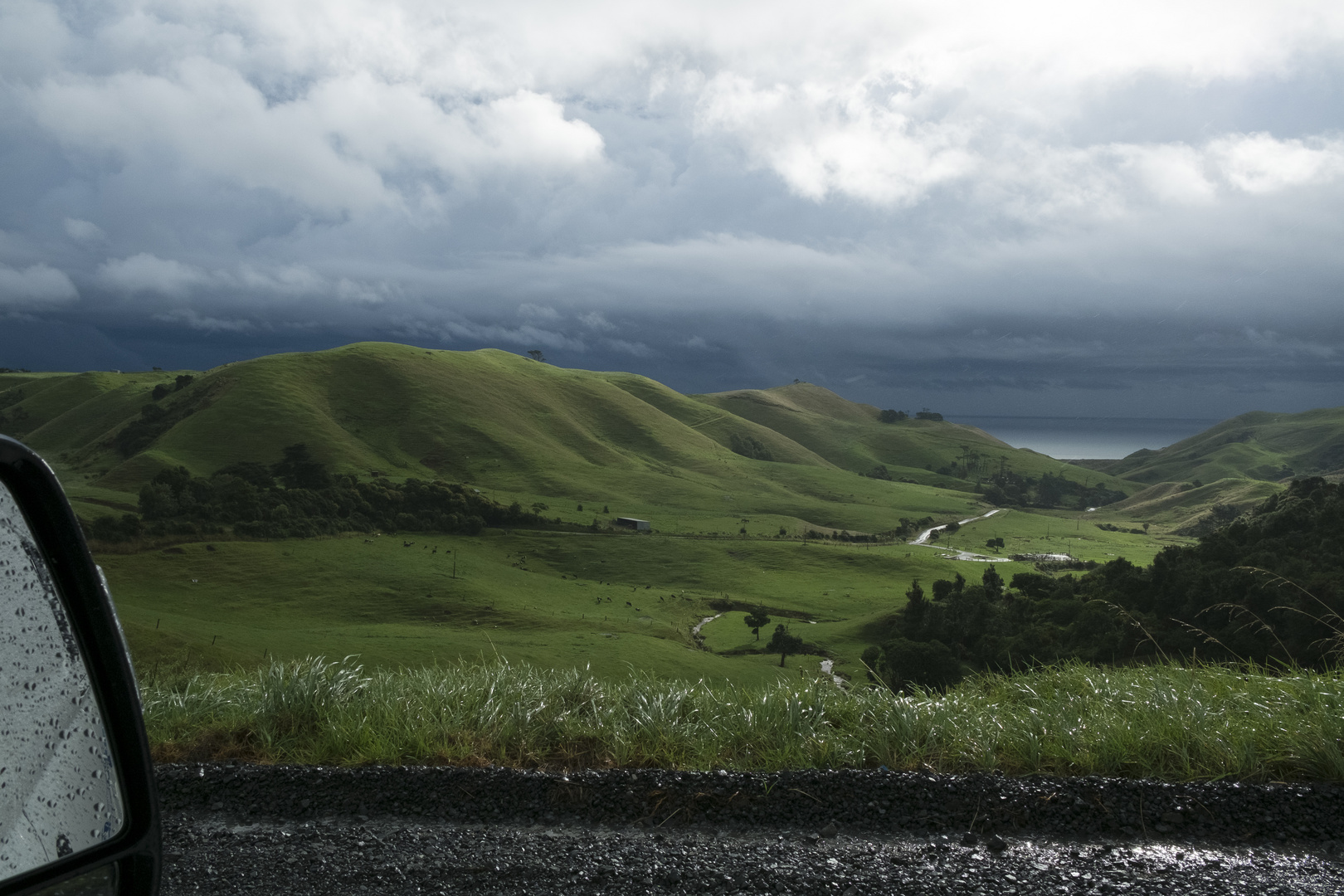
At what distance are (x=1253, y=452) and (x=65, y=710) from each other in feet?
605

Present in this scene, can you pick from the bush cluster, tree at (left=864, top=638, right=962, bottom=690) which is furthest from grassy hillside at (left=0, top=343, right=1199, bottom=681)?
the bush cluster

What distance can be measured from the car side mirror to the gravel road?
2101 mm

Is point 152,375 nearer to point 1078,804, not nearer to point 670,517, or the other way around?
Answer: point 670,517

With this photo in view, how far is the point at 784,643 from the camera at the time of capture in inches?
1945

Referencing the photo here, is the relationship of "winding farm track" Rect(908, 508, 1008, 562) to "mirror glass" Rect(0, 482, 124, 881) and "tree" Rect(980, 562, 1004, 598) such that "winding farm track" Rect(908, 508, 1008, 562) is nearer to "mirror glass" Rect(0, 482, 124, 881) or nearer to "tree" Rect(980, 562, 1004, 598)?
"tree" Rect(980, 562, 1004, 598)

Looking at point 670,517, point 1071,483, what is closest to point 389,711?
point 670,517

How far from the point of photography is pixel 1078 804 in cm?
394

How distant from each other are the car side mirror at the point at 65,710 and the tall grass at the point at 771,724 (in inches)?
131

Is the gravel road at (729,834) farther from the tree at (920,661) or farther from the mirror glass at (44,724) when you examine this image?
the tree at (920,661)

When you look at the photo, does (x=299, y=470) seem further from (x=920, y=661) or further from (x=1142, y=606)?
(x=1142, y=606)

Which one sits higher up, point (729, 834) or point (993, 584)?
point (729, 834)

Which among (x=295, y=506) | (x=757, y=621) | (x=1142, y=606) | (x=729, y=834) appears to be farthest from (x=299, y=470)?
(x=729, y=834)

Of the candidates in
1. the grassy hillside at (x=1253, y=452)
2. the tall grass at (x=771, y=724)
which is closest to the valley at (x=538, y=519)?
the grassy hillside at (x=1253, y=452)

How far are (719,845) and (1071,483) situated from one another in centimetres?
15725
